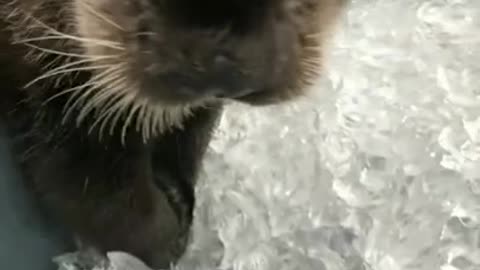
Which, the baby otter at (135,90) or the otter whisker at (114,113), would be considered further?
the otter whisker at (114,113)

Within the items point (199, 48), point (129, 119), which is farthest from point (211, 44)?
point (129, 119)

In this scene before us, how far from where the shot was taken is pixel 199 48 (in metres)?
0.67

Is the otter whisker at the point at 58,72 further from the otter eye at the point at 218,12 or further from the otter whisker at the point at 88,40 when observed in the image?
the otter eye at the point at 218,12

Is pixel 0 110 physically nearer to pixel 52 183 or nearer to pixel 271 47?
pixel 52 183

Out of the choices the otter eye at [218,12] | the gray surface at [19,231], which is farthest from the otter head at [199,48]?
the gray surface at [19,231]

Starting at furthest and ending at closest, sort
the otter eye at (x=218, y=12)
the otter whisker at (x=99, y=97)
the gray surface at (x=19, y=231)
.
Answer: the gray surface at (x=19, y=231) → the otter whisker at (x=99, y=97) → the otter eye at (x=218, y=12)

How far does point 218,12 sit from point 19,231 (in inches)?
15.9

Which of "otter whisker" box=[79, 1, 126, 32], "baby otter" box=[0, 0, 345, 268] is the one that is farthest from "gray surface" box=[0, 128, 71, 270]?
"otter whisker" box=[79, 1, 126, 32]

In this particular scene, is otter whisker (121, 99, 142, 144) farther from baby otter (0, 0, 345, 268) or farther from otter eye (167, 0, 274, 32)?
otter eye (167, 0, 274, 32)

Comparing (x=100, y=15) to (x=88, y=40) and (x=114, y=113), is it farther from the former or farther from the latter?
(x=114, y=113)

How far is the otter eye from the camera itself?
2.14ft

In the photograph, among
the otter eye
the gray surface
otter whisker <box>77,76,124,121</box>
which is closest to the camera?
the otter eye

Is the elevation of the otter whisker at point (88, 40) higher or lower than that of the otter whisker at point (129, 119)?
higher

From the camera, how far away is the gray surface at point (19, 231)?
3.18 feet
